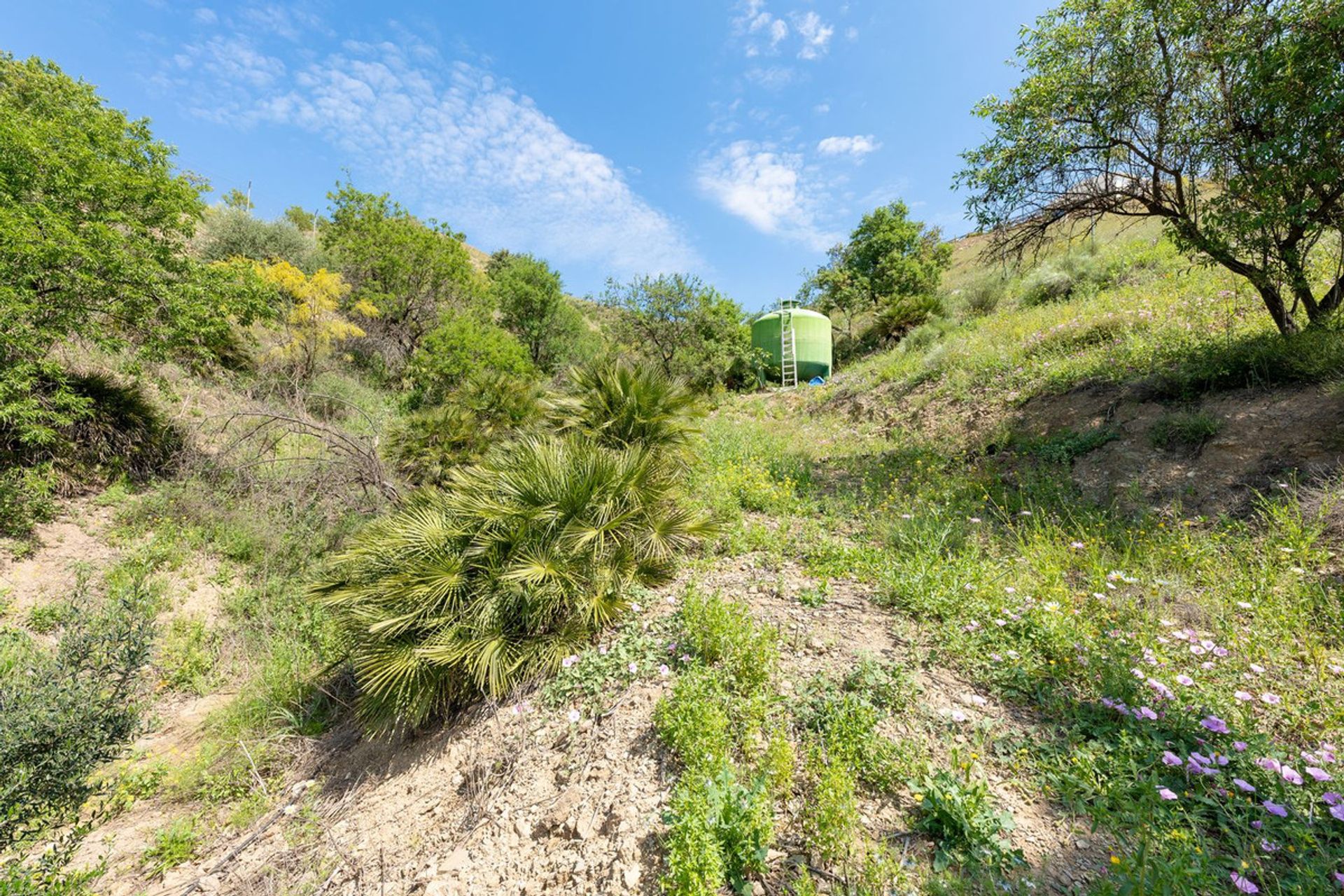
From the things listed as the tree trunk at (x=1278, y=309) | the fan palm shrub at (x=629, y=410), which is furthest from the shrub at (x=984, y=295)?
the fan palm shrub at (x=629, y=410)

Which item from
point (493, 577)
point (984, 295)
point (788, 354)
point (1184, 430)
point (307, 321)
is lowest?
point (493, 577)

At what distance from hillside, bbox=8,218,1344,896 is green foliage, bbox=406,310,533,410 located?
8.10 meters

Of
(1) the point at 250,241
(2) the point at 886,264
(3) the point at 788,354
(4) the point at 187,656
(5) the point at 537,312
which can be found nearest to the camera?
(4) the point at 187,656

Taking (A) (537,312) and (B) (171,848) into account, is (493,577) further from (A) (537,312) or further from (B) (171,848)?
(A) (537,312)

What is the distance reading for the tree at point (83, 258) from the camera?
6.62 metres

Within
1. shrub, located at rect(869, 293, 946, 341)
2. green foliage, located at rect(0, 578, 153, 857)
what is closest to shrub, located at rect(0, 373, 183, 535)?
green foliage, located at rect(0, 578, 153, 857)

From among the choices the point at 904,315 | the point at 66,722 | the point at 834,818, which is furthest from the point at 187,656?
the point at 904,315

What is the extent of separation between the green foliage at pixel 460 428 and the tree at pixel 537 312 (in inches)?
449

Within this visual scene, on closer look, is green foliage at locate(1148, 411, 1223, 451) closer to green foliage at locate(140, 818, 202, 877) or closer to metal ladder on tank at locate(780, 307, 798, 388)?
green foliage at locate(140, 818, 202, 877)

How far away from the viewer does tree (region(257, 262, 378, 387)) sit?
45.5 ft

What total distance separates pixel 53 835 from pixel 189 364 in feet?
36.5

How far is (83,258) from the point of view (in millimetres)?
7109

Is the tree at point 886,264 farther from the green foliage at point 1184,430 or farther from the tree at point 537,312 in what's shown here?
the green foliage at point 1184,430

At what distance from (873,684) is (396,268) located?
20610mm
